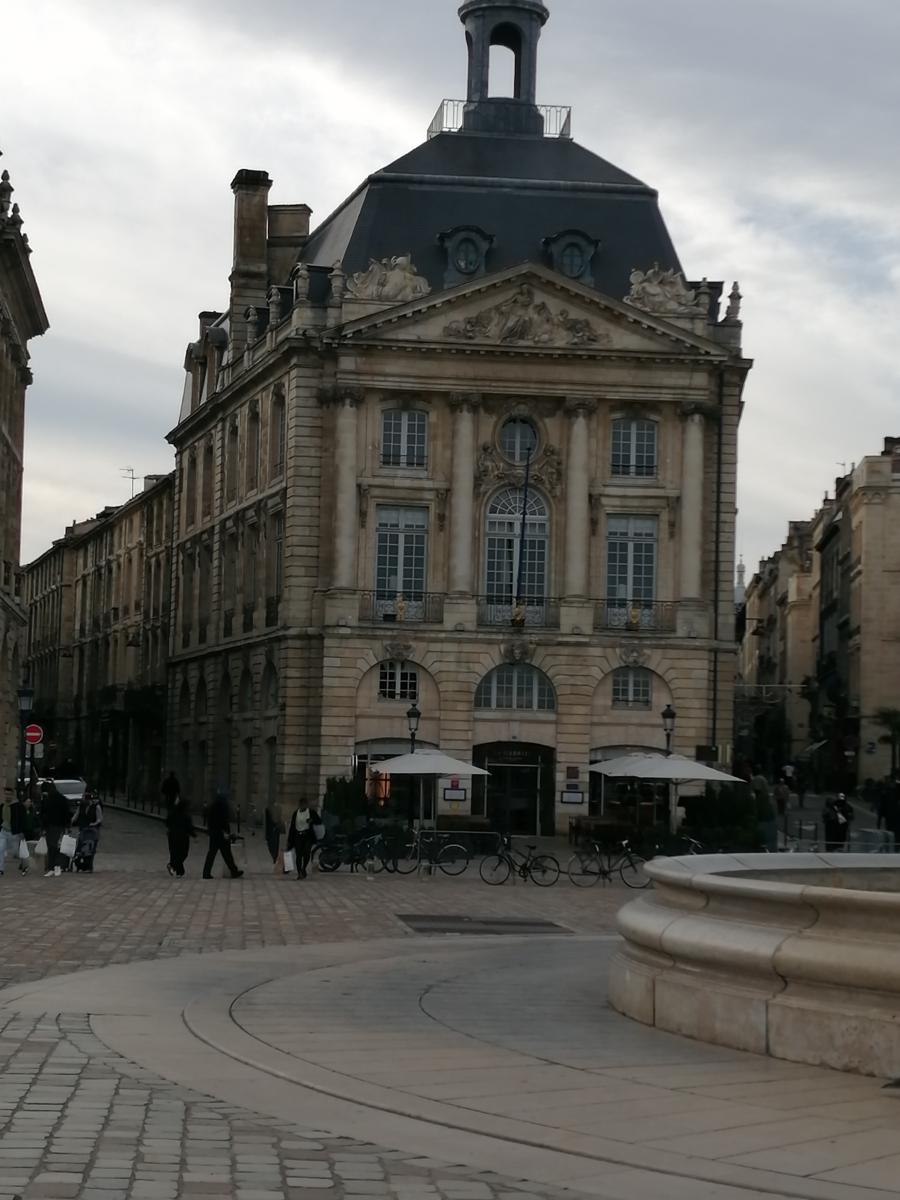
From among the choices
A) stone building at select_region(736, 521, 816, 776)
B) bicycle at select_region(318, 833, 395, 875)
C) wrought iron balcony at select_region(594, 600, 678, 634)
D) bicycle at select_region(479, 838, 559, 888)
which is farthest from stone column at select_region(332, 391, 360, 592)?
stone building at select_region(736, 521, 816, 776)

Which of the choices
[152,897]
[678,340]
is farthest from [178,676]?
[152,897]

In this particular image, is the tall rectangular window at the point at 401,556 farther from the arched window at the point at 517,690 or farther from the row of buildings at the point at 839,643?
the row of buildings at the point at 839,643

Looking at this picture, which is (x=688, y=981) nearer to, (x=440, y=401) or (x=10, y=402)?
(x=440, y=401)

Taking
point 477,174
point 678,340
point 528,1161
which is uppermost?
point 477,174

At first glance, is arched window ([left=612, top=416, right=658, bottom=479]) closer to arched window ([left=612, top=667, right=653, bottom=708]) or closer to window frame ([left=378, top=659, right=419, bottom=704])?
arched window ([left=612, top=667, right=653, bottom=708])

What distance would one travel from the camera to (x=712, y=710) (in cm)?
5978

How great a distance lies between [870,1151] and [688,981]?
3768 millimetres

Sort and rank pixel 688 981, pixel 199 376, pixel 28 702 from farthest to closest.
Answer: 1. pixel 199 376
2. pixel 28 702
3. pixel 688 981

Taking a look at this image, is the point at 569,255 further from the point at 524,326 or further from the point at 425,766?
the point at 425,766

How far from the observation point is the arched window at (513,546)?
194 feet

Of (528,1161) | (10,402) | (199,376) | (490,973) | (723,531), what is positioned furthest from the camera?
(199,376)

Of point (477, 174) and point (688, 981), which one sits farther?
point (477, 174)

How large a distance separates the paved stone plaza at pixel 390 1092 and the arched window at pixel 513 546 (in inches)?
1540

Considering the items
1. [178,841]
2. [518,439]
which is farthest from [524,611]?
[178,841]
